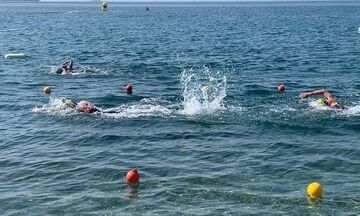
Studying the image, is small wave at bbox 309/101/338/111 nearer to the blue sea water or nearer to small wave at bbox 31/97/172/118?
the blue sea water

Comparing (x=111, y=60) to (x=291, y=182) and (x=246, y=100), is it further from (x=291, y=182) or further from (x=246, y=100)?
(x=291, y=182)

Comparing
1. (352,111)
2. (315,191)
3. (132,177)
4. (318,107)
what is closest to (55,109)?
(132,177)

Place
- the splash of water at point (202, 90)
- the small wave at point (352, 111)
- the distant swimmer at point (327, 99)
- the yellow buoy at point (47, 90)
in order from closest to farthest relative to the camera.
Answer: the small wave at point (352, 111) < the distant swimmer at point (327, 99) < the splash of water at point (202, 90) < the yellow buoy at point (47, 90)

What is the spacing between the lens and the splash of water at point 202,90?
77.0ft

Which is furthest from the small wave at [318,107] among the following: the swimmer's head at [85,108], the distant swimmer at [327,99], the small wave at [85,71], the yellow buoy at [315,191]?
the small wave at [85,71]

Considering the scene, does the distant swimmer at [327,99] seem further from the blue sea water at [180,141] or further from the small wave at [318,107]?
the blue sea water at [180,141]

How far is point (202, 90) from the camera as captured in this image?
2688 centimetres

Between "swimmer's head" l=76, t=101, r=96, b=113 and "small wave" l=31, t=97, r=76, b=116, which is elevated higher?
"swimmer's head" l=76, t=101, r=96, b=113

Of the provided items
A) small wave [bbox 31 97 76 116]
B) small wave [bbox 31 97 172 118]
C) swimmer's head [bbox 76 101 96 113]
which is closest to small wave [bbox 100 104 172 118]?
small wave [bbox 31 97 172 118]

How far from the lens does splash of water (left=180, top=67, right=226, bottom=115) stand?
77.0 feet

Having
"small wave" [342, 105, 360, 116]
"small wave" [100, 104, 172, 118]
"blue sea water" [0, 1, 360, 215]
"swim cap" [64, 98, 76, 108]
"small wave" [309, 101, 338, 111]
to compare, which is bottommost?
"blue sea water" [0, 1, 360, 215]

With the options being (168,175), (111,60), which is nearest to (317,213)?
(168,175)

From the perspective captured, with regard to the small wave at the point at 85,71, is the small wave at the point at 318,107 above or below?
above

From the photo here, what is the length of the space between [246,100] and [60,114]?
8725 millimetres
